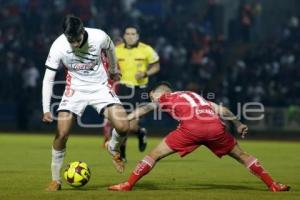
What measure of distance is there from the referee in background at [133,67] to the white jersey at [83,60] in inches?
255

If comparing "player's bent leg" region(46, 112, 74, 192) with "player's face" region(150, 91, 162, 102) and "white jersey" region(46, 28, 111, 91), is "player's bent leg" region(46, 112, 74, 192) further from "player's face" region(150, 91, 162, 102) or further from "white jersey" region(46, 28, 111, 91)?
"player's face" region(150, 91, 162, 102)

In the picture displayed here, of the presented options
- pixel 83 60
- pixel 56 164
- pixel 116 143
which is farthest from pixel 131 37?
pixel 56 164

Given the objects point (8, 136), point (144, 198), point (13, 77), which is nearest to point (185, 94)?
point (144, 198)

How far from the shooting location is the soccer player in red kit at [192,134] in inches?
502

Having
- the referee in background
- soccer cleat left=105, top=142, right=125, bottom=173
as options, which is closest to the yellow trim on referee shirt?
the referee in background

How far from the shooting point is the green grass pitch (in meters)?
12.5

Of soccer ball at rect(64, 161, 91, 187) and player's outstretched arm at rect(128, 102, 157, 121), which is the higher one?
player's outstretched arm at rect(128, 102, 157, 121)

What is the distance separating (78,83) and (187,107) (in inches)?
65.5

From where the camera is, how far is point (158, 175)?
15.8m

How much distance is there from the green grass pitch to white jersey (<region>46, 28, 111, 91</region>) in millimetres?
1461

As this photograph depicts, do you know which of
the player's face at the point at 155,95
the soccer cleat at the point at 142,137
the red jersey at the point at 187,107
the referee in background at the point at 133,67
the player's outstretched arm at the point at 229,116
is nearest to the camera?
the player's outstretched arm at the point at 229,116

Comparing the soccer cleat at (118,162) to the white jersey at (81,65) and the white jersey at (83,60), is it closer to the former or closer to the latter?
the white jersey at (81,65)

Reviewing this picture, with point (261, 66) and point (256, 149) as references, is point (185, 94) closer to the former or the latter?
point (256, 149)

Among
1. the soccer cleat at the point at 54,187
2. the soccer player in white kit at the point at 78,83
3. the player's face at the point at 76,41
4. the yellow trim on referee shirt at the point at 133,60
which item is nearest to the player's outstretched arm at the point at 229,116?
the soccer player in white kit at the point at 78,83
